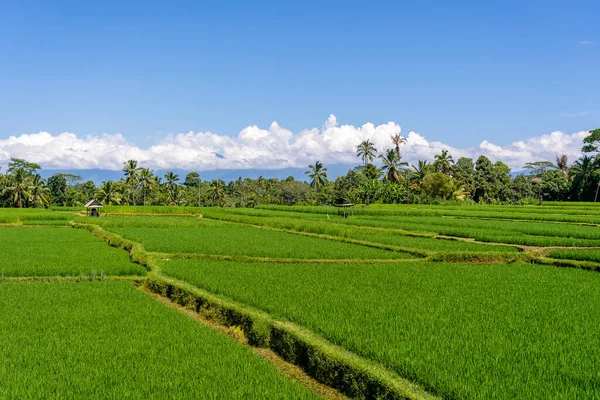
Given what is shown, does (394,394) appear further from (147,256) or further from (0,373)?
(147,256)

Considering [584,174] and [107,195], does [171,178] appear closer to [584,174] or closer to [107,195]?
[107,195]

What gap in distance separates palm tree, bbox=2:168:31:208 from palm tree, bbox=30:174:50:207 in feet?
3.37

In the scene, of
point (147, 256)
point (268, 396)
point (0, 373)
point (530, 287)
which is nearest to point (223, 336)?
point (268, 396)

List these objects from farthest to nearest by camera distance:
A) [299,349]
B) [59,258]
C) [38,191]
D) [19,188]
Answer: [38,191], [19,188], [59,258], [299,349]

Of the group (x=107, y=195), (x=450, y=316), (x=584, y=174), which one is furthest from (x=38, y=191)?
(x=584, y=174)

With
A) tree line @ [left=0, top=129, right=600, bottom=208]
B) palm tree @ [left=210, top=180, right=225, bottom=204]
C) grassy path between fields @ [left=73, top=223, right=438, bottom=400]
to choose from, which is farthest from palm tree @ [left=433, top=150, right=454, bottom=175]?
grassy path between fields @ [left=73, top=223, right=438, bottom=400]

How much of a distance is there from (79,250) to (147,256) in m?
3.53

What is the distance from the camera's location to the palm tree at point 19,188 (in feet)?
165

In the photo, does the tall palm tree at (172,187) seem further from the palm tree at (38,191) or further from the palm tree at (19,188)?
the palm tree at (19,188)

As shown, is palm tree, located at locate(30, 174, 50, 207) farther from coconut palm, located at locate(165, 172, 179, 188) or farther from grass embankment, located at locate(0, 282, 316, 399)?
grass embankment, located at locate(0, 282, 316, 399)

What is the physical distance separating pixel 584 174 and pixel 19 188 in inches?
2558

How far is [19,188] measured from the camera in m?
50.7

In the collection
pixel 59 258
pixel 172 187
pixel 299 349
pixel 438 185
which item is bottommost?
pixel 299 349

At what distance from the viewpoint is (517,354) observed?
5.76m
